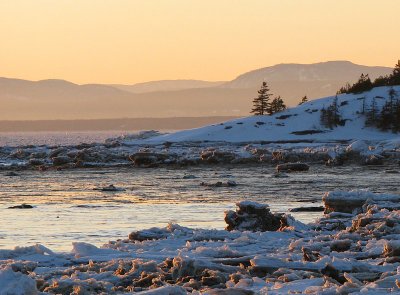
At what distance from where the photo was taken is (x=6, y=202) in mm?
35219

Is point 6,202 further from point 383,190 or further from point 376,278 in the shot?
point 376,278

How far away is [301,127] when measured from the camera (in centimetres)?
11419

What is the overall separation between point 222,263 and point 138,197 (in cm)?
2141

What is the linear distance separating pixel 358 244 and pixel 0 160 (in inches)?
2506

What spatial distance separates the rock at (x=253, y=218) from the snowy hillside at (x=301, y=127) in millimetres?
80412

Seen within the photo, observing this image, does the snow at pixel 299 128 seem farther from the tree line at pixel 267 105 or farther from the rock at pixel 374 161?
the rock at pixel 374 161

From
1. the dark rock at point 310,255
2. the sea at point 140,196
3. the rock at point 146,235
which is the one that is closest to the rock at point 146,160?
the sea at point 140,196

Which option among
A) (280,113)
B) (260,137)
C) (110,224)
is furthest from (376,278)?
(280,113)

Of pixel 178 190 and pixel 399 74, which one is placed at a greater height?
pixel 399 74

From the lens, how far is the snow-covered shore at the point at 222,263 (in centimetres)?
1430

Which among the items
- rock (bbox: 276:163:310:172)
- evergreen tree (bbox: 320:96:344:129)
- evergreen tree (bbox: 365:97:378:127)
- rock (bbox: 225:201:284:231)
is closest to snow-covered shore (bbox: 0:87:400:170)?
evergreen tree (bbox: 320:96:344:129)

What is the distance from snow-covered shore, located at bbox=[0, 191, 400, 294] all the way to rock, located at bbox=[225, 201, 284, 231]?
887 mm

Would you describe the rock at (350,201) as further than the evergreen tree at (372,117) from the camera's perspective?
No

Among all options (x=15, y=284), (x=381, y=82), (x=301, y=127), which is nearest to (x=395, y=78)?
(x=381, y=82)
